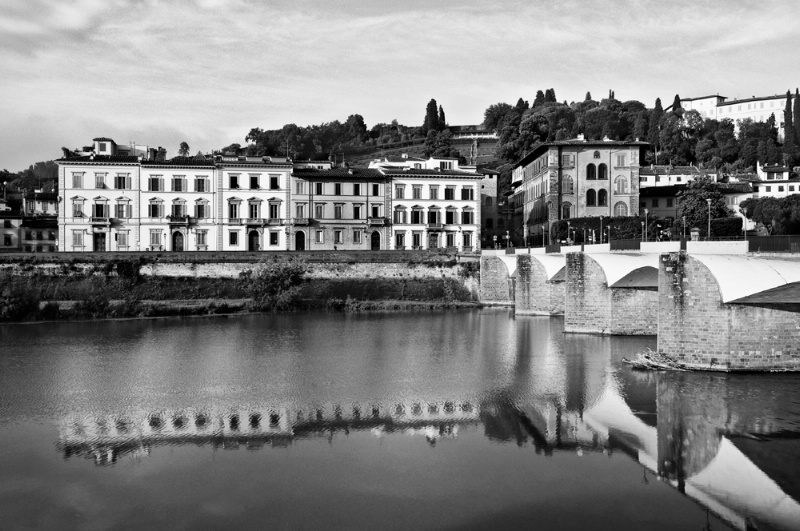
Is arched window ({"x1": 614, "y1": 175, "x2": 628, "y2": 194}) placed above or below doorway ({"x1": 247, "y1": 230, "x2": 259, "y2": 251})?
above

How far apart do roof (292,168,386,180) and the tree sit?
1081 inches

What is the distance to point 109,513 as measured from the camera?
50.8 ft

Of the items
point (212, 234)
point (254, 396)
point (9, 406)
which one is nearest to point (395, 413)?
point (254, 396)

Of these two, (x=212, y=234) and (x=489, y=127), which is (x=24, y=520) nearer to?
(x=212, y=234)

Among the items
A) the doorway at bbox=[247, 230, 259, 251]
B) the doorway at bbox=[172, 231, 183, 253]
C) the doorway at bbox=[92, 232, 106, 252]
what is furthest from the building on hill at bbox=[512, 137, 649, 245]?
the doorway at bbox=[92, 232, 106, 252]

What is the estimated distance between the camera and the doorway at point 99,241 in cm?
6088

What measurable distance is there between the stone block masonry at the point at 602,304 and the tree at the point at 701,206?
26462mm

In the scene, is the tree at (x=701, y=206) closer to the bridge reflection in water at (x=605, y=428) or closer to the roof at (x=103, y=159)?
the bridge reflection in water at (x=605, y=428)

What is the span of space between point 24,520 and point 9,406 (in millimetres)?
10419

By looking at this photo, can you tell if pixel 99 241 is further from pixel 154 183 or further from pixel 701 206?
pixel 701 206

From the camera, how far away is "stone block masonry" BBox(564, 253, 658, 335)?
3862 cm

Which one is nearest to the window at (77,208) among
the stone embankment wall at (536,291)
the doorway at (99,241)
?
the doorway at (99,241)

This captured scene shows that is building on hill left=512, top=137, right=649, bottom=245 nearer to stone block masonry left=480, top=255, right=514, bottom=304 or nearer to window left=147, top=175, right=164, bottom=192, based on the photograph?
stone block masonry left=480, top=255, right=514, bottom=304

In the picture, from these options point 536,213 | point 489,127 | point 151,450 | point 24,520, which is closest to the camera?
point 24,520
